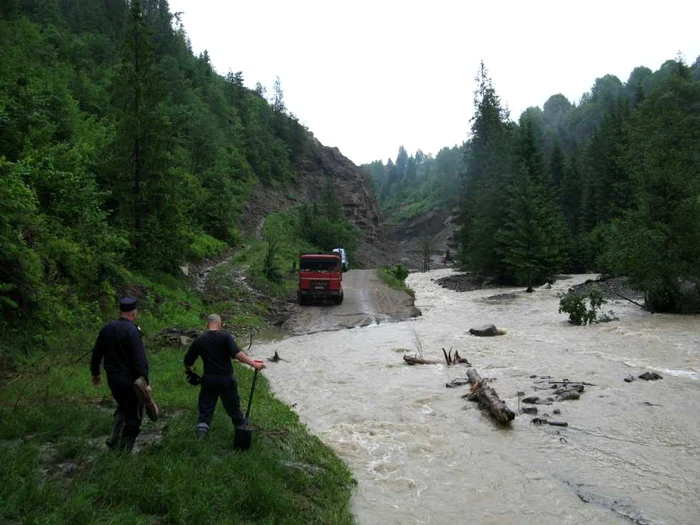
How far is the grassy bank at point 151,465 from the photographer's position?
4719 mm

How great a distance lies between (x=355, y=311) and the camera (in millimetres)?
28000

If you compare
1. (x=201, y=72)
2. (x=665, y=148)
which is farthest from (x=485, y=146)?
(x=201, y=72)

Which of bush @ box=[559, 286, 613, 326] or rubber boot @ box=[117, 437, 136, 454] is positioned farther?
bush @ box=[559, 286, 613, 326]

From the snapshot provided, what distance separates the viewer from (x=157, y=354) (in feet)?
47.7

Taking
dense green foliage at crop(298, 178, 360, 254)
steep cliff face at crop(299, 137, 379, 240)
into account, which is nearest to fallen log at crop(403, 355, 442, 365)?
dense green foliage at crop(298, 178, 360, 254)

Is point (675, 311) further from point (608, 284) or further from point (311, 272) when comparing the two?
point (311, 272)

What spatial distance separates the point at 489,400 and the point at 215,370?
6.57 metres

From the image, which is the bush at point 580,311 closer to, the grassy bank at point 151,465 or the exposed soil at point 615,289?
the exposed soil at point 615,289

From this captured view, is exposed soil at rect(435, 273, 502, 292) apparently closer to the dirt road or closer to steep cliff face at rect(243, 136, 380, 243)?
the dirt road

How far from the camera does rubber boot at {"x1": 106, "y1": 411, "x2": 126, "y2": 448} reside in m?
6.25

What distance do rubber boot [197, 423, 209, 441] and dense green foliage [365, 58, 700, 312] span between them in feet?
82.2

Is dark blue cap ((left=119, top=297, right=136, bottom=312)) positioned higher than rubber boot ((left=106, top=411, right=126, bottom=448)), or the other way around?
dark blue cap ((left=119, top=297, right=136, bottom=312))

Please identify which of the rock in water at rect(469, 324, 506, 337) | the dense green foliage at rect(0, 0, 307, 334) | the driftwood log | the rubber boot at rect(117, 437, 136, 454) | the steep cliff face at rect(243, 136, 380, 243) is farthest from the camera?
the steep cliff face at rect(243, 136, 380, 243)

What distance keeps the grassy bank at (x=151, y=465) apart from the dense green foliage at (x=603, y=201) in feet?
77.4
